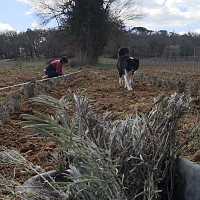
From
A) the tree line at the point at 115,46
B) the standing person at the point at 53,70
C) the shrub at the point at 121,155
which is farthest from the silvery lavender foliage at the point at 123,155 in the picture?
the tree line at the point at 115,46

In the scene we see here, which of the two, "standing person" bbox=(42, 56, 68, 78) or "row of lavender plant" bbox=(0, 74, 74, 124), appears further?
"standing person" bbox=(42, 56, 68, 78)

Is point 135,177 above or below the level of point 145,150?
below

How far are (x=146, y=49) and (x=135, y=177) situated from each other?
187 ft

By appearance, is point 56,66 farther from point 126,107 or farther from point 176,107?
point 176,107

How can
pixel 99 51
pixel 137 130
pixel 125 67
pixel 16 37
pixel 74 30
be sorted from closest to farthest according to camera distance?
pixel 137 130, pixel 125 67, pixel 74 30, pixel 99 51, pixel 16 37

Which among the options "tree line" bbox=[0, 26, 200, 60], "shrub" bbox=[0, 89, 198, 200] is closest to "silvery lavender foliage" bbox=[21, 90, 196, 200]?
"shrub" bbox=[0, 89, 198, 200]

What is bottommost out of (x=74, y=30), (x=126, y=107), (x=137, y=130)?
(x=126, y=107)

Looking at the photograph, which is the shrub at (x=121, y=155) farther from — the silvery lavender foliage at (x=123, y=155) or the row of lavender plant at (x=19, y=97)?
the row of lavender plant at (x=19, y=97)

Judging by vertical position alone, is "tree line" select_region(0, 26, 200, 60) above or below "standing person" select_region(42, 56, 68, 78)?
above

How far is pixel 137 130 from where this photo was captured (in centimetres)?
132

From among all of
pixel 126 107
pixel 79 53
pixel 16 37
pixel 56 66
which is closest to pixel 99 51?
pixel 79 53

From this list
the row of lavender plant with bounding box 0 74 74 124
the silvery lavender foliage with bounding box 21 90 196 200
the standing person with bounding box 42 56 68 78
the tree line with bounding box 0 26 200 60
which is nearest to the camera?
the silvery lavender foliage with bounding box 21 90 196 200

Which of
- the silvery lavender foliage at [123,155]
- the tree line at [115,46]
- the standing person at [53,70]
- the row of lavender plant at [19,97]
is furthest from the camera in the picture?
the tree line at [115,46]

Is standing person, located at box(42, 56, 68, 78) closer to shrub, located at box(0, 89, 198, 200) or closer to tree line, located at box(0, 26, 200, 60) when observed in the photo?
shrub, located at box(0, 89, 198, 200)
